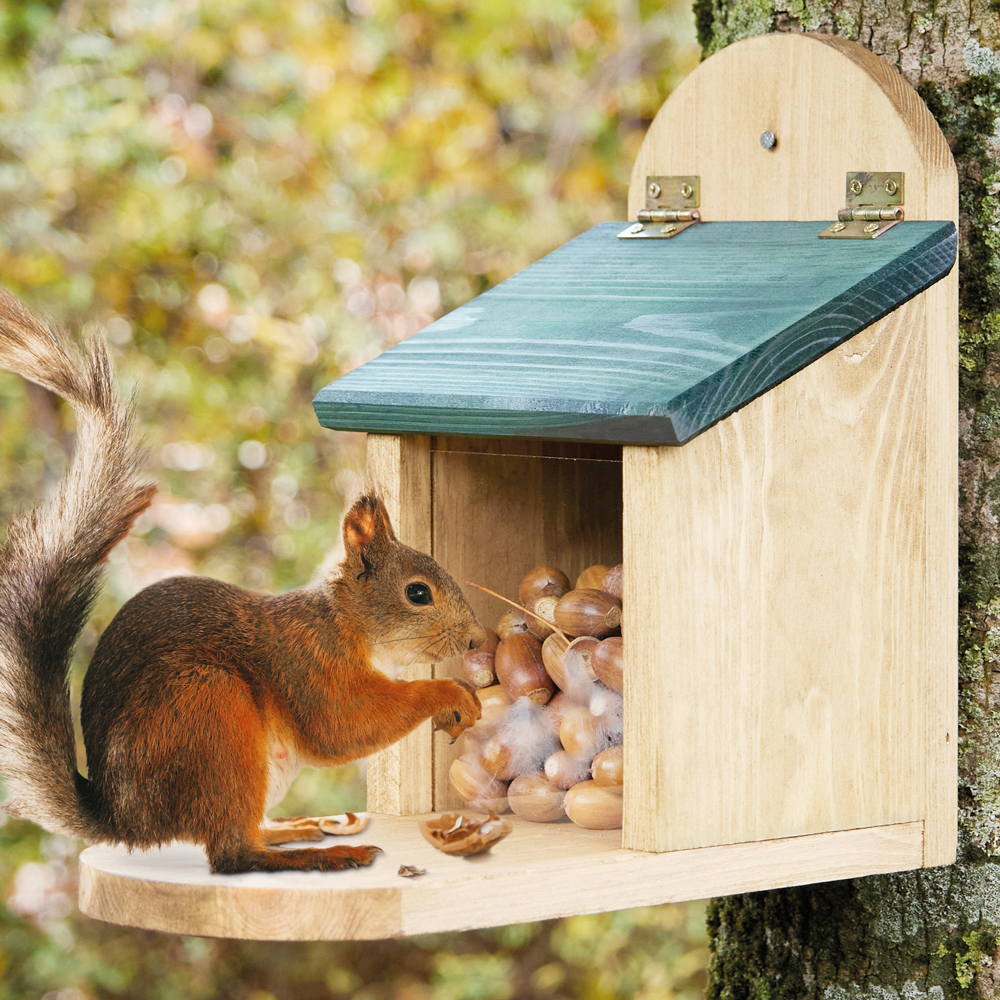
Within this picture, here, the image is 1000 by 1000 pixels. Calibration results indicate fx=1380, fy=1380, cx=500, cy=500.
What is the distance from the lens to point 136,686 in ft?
3.15

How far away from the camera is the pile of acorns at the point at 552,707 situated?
114 centimetres

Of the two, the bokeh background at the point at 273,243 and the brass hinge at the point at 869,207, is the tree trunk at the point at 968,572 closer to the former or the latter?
the brass hinge at the point at 869,207

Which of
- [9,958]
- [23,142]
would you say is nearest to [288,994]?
[9,958]

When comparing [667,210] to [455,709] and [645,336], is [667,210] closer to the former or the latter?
[645,336]

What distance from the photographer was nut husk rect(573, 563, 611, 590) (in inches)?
49.3

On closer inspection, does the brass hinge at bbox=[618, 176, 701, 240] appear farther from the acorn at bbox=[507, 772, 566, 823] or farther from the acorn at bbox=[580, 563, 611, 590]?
the acorn at bbox=[507, 772, 566, 823]

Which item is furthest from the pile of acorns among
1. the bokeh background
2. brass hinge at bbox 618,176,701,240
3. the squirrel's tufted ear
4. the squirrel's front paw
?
the bokeh background

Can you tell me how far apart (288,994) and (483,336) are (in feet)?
8.00

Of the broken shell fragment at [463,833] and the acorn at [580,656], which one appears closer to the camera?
the broken shell fragment at [463,833]

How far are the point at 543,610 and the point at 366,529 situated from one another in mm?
255

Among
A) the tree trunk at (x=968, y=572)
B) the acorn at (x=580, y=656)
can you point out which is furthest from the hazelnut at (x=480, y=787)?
the tree trunk at (x=968, y=572)

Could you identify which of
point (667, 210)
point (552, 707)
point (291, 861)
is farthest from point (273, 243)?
point (291, 861)

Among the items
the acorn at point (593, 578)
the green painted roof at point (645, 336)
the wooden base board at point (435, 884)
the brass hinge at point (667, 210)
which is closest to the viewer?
the wooden base board at point (435, 884)

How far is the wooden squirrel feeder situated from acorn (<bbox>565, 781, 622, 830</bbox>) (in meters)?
0.03
